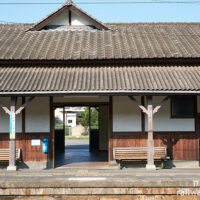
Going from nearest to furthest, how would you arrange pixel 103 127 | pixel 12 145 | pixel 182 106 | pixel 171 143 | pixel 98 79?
pixel 12 145
pixel 98 79
pixel 171 143
pixel 182 106
pixel 103 127

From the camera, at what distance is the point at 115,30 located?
15766mm

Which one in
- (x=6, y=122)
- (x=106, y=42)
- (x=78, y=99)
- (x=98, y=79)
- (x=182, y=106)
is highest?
(x=106, y=42)

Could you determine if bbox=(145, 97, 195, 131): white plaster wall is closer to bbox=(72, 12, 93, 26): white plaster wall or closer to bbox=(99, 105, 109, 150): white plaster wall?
bbox=(99, 105, 109, 150): white plaster wall

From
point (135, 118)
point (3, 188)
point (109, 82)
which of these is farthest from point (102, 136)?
point (3, 188)

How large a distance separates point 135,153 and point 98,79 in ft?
11.2

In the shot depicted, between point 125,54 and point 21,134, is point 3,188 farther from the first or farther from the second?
point 125,54

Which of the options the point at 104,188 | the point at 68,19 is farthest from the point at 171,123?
the point at 68,19

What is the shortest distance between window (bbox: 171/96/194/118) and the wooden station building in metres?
0.03

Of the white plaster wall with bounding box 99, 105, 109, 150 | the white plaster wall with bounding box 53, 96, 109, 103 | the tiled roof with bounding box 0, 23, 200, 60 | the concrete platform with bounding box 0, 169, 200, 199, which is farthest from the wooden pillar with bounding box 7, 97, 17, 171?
the white plaster wall with bounding box 99, 105, 109, 150

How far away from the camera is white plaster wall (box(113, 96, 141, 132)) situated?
1196cm

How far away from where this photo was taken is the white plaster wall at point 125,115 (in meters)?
12.0

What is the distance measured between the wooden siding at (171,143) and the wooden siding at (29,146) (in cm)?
305

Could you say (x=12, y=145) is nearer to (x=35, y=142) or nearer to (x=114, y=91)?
(x=35, y=142)

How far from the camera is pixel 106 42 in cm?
1402
